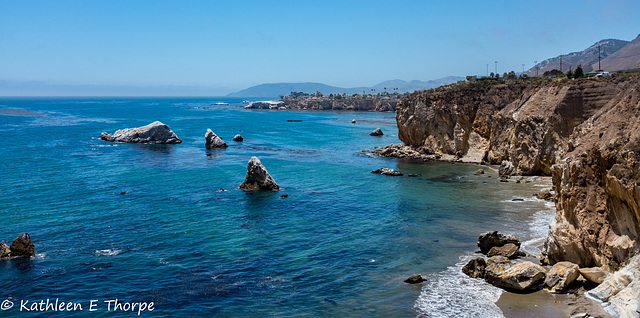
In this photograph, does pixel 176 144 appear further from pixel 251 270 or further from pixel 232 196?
pixel 251 270

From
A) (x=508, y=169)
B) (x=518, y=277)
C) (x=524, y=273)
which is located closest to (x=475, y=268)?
(x=518, y=277)

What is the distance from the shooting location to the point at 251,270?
2616 centimetres

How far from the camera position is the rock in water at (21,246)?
27.5 m

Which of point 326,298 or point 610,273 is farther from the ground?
point 610,273

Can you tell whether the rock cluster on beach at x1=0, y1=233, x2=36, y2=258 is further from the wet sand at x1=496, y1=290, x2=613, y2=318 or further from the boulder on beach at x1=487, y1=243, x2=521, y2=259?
the boulder on beach at x1=487, y1=243, x2=521, y2=259

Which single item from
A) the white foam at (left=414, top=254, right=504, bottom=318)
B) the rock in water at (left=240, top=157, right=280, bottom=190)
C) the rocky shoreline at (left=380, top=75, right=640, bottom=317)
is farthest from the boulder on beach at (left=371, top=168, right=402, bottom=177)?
the white foam at (left=414, top=254, right=504, bottom=318)

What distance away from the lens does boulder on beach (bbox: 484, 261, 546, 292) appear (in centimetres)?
2259

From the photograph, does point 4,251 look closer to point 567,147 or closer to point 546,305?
point 546,305

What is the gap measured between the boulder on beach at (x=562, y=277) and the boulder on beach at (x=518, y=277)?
45 centimetres

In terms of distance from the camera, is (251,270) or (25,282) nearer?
(25,282)

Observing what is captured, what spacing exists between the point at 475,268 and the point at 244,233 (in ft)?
51.5

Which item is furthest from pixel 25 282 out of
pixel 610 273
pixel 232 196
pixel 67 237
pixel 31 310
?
pixel 610 273

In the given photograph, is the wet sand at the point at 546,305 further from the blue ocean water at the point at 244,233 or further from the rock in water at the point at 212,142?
the rock in water at the point at 212,142

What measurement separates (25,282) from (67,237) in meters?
7.41
